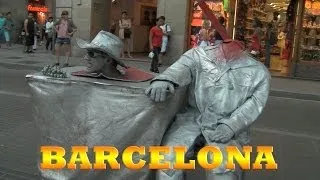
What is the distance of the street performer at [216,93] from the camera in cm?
314

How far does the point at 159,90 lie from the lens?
3.13m

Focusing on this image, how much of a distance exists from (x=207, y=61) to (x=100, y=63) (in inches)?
30.4

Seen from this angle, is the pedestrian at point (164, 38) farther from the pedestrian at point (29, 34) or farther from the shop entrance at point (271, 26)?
the pedestrian at point (29, 34)

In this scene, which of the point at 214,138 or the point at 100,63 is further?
the point at 100,63

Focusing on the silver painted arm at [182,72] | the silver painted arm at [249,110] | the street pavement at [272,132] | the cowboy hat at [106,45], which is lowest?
the street pavement at [272,132]

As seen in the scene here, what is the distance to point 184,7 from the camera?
1694cm

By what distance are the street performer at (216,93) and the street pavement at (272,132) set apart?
0.39 m

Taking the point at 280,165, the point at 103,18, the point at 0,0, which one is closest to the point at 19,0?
the point at 0,0

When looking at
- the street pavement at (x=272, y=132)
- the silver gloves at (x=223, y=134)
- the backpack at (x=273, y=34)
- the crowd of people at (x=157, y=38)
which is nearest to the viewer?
the silver gloves at (x=223, y=134)

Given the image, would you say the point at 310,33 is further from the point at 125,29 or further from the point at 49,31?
the point at 49,31

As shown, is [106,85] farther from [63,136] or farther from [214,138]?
[214,138]

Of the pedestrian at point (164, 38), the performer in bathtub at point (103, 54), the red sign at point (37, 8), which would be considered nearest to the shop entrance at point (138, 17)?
the pedestrian at point (164, 38)

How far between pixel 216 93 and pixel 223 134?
1.01 ft

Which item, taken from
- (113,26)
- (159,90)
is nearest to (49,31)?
(113,26)
